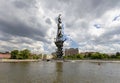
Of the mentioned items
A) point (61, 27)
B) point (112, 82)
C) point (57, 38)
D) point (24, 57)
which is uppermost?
point (61, 27)

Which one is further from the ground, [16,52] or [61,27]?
[61,27]

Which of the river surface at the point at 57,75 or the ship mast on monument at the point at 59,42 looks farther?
the ship mast on monument at the point at 59,42

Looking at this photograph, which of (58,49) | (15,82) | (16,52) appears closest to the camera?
(15,82)

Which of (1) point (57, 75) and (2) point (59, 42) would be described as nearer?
(1) point (57, 75)

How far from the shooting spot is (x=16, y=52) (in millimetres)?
162500

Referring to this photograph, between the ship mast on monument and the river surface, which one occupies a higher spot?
the ship mast on monument

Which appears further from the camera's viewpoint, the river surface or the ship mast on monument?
the ship mast on monument

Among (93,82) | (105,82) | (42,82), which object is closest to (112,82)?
(105,82)

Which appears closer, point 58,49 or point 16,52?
point 16,52

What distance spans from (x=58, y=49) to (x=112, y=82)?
149 meters

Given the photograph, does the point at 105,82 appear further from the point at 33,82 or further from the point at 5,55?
the point at 5,55

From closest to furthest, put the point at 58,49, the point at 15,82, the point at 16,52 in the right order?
the point at 15,82, the point at 16,52, the point at 58,49

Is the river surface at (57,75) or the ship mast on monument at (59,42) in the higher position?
the ship mast on monument at (59,42)

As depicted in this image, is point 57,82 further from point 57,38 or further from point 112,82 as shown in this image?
point 57,38
